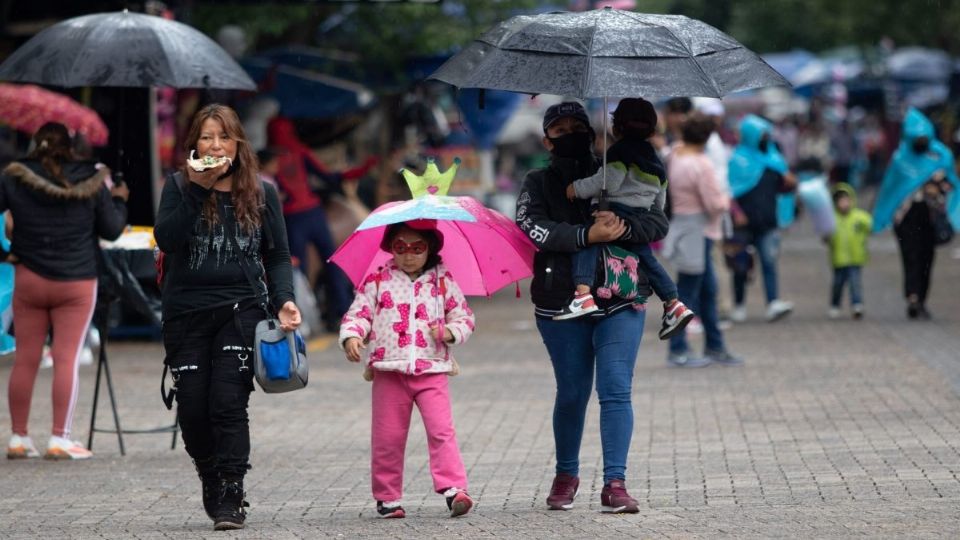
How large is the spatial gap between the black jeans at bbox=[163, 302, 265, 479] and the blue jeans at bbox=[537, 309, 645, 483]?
4.03ft

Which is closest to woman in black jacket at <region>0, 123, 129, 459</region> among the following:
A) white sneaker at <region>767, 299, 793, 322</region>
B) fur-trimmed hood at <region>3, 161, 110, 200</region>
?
fur-trimmed hood at <region>3, 161, 110, 200</region>

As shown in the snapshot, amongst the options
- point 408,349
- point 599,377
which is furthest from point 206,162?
point 599,377

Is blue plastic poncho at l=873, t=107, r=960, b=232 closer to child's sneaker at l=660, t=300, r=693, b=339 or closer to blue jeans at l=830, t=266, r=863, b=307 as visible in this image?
blue jeans at l=830, t=266, r=863, b=307

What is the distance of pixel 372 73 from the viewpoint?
2047cm

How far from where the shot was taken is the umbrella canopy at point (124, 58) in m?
8.55

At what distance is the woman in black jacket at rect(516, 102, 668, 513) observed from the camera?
6.97m

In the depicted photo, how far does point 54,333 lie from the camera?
30.4ft

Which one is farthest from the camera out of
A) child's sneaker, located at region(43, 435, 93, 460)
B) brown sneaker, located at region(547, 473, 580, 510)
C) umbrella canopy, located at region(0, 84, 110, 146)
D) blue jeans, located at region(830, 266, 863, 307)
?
blue jeans, located at region(830, 266, 863, 307)

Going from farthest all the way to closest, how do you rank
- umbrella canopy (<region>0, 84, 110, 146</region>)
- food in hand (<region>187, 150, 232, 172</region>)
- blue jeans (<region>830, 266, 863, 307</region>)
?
blue jeans (<region>830, 266, 863, 307</region>)
umbrella canopy (<region>0, 84, 110, 146</region>)
food in hand (<region>187, 150, 232, 172</region>)

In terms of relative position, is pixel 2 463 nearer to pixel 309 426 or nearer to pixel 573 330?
pixel 309 426

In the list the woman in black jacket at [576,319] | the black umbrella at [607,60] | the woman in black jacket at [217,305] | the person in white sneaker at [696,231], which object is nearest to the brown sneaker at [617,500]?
the woman in black jacket at [576,319]

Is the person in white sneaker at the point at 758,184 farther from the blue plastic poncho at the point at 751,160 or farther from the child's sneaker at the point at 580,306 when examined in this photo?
the child's sneaker at the point at 580,306

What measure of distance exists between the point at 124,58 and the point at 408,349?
2.58 meters

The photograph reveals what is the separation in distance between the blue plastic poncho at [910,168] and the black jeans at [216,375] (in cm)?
1031
